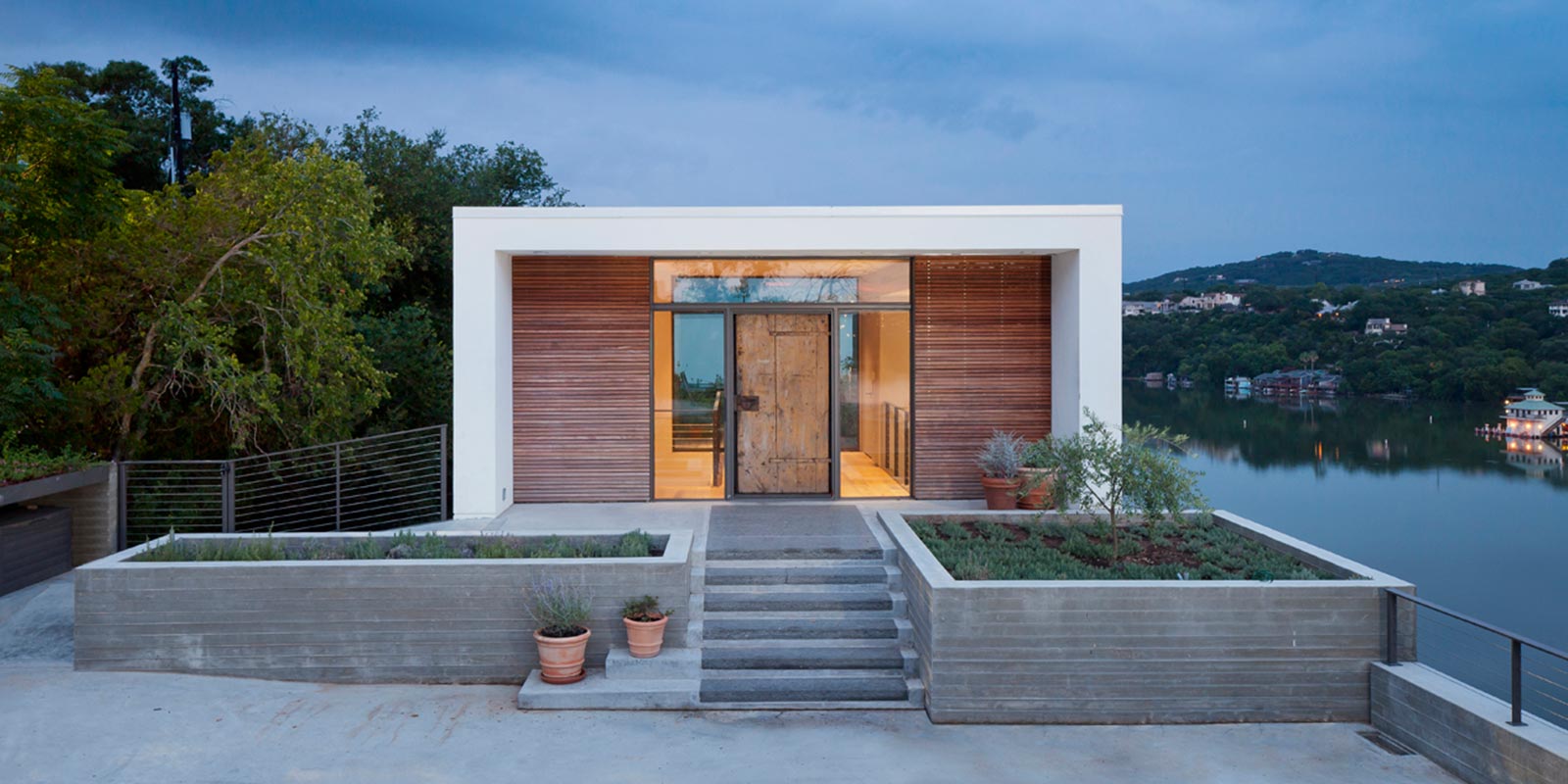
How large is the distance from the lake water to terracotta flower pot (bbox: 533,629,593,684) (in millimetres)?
14723

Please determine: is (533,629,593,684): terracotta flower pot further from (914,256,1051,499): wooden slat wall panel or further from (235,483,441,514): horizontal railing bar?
(914,256,1051,499): wooden slat wall panel

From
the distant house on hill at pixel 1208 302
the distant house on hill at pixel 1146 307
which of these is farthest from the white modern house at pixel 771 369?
the distant house on hill at pixel 1208 302

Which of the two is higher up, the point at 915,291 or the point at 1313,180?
the point at 1313,180

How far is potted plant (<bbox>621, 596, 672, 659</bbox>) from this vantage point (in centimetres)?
589

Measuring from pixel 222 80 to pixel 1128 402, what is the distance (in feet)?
85.2

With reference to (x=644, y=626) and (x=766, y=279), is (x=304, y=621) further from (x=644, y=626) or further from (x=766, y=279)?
(x=766, y=279)

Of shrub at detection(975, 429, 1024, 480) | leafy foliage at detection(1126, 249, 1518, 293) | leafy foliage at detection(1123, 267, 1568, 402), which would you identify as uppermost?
leafy foliage at detection(1126, 249, 1518, 293)

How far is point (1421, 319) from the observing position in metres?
21.1

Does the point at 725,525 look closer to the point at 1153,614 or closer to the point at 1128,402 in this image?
the point at 1153,614

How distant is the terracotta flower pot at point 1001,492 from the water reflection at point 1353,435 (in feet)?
25.7

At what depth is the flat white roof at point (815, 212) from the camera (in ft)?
29.8

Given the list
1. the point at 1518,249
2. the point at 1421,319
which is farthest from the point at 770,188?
the point at 1518,249

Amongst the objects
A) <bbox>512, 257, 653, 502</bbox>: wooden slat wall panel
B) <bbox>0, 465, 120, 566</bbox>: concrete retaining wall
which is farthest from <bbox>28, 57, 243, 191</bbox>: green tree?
<bbox>512, 257, 653, 502</bbox>: wooden slat wall panel

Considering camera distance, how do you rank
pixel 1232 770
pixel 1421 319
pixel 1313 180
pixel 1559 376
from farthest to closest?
pixel 1313 180, pixel 1421 319, pixel 1559 376, pixel 1232 770
